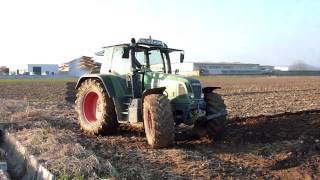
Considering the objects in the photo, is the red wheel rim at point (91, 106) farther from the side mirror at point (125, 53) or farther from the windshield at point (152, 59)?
the side mirror at point (125, 53)

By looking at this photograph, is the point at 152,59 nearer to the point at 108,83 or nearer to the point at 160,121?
the point at 108,83

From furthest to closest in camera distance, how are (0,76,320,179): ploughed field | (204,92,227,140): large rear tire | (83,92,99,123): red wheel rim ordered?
(83,92,99,123): red wheel rim, (204,92,227,140): large rear tire, (0,76,320,179): ploughed field

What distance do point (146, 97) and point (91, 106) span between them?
10.1ft

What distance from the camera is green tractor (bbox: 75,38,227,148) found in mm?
10180

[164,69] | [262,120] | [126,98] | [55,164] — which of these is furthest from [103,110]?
[262,120]

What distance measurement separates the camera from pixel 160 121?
991 centimetres

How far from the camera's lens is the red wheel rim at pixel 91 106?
12.9 m

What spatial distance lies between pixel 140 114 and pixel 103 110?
45.9 inches

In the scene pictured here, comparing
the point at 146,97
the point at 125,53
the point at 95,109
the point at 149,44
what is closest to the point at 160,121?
the point at 146,97

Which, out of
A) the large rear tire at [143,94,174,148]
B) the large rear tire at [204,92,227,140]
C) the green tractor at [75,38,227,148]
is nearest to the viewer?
the large rear tire at [143,94,174,148]

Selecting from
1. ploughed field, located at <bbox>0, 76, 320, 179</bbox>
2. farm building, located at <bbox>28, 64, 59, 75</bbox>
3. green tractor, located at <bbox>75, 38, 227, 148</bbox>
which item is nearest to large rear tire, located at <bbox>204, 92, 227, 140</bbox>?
green tractor, located at <bbox>75, 38, 227, 148</bbox>

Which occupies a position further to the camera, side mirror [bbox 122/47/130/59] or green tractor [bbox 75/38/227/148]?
side mirror [bbox 122/47/130/59]

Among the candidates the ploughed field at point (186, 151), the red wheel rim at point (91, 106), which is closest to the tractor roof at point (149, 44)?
the red wheel rim at point (91, 106)

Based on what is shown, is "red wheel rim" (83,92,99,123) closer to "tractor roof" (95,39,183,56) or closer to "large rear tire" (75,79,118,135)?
"large rear tire" (75,79,118,135)
